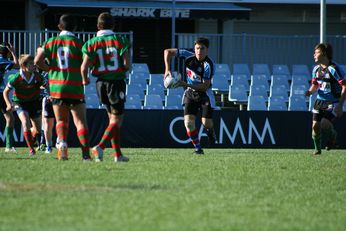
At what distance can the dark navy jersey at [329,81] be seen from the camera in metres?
17.1

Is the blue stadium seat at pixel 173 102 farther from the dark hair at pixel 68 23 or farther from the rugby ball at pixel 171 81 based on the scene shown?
the dark hair at pixel 68 23

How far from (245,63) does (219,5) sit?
9.72 feet

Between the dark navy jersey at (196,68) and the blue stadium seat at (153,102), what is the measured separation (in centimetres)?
553

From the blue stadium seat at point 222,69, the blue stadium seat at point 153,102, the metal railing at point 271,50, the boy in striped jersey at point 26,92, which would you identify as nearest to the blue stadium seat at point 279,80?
the blue stadium seat at point 222,69

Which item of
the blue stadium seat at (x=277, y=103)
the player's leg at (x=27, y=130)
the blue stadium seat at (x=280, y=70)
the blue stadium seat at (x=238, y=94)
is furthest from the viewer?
the blue stadium seat at (x=280, y=70)

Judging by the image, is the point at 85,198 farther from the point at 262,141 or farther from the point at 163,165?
the point at 262,141

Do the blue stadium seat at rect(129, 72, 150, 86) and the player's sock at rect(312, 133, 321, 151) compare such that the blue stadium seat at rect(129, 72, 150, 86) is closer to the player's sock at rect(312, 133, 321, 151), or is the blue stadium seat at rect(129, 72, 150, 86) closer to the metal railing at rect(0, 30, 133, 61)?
the metal railing at rect(0, 30, 133, 61)

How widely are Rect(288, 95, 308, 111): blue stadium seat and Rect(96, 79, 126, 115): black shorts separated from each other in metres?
10.4

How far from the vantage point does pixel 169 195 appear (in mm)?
9828


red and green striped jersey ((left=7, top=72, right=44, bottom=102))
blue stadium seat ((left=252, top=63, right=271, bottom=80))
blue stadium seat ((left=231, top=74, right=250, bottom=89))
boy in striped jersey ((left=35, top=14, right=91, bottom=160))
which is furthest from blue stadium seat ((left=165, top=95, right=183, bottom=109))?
boy in striped jersey ((left=35, top=14, right=91, bottom=160))

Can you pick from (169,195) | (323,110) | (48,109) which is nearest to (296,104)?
(323,110)

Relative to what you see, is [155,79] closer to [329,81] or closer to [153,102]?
[153,102]

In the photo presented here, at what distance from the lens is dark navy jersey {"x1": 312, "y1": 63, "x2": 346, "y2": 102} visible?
1713 centimetres

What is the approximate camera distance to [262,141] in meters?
21.0
